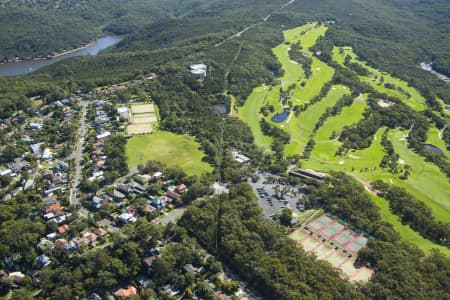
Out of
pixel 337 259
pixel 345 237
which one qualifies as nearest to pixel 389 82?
pixel 345 237

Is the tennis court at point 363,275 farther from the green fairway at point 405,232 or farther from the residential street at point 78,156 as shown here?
the residential street at point 78,156

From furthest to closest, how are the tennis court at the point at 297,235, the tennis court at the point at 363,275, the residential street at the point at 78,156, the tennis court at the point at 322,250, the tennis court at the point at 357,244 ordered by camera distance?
the residential street at the point at 78,156 → the tennis court at the point at 297,235 → the tennis court at the point at 357,244 → the tennis court at the point at 322,250 → the tennis court at the point at 363,275

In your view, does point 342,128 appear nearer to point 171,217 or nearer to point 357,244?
point 357,244

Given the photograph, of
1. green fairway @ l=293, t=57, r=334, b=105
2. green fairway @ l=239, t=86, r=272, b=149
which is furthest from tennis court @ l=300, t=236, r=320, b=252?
green fairway @ l=293, t=57, r=334, b=105

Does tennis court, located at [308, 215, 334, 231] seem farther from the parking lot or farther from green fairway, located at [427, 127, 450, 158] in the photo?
green fairway, located at [427, 127, 450, 158]

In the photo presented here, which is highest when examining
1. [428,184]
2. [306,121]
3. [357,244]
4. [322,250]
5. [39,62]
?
[322,250]

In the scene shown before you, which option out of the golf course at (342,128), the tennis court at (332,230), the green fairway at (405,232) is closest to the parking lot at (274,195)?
the tennis court at (332,230)

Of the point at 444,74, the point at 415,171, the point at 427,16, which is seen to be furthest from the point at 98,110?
the point at 427,16
